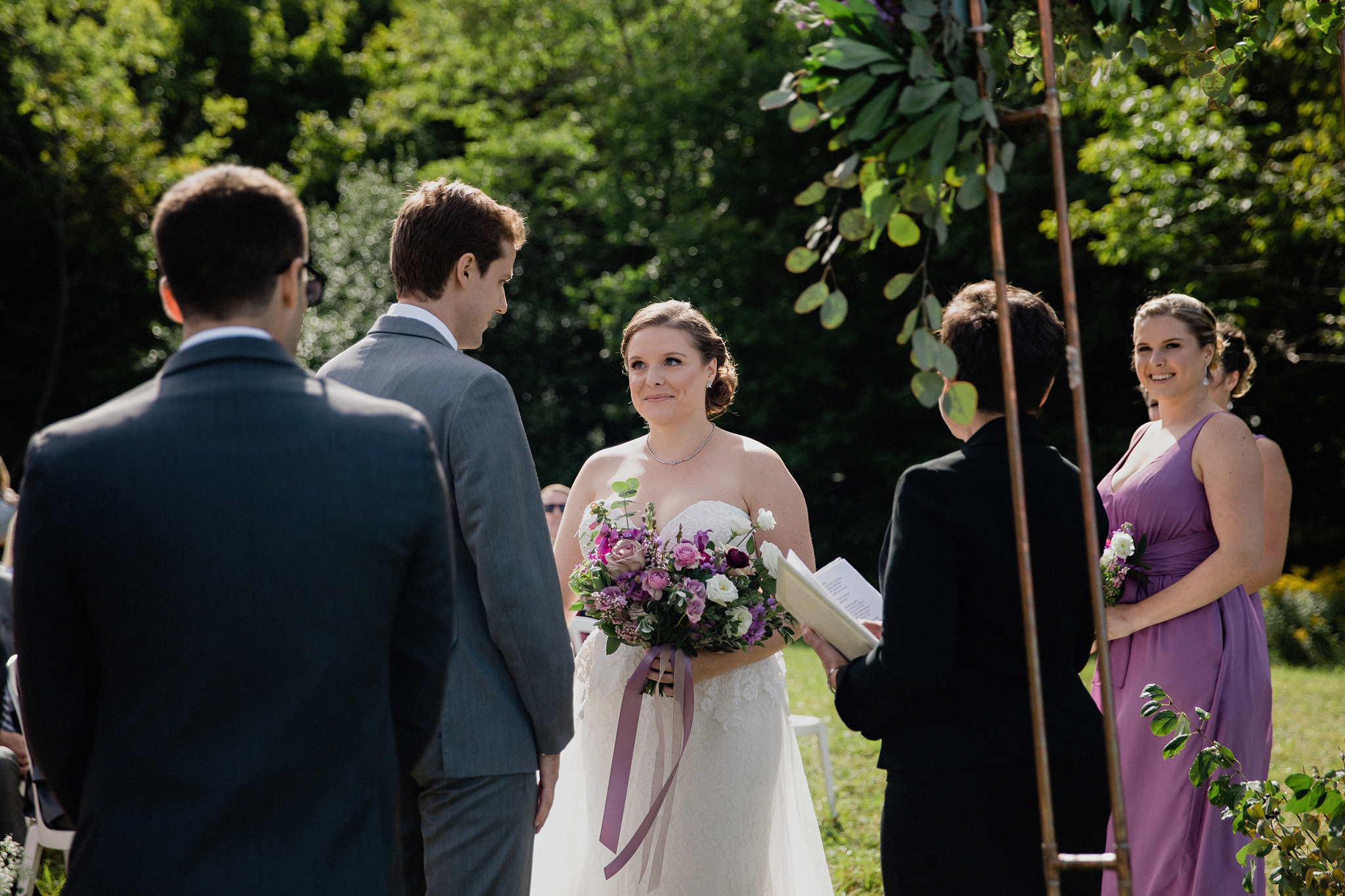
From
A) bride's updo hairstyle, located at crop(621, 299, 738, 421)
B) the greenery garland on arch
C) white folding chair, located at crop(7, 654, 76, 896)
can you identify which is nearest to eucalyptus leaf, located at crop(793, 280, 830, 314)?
the greenery garland on arch

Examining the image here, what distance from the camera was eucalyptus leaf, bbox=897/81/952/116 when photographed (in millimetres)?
2088

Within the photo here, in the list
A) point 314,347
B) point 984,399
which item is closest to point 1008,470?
point 984,399

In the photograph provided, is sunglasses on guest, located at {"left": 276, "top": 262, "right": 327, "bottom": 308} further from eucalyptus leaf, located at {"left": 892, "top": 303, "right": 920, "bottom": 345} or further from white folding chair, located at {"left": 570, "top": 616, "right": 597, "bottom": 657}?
white folding chair, located at {"left": 570, "top": 616, "right": 597, "bottom": 657}

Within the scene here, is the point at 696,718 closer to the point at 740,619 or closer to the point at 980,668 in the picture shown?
the point at 740,619

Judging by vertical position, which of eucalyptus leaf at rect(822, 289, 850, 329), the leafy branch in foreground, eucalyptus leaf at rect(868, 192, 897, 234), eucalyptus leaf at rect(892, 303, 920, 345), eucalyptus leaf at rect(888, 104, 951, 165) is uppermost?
eucalyptus leaf at rect(888, 104, 951, 165)

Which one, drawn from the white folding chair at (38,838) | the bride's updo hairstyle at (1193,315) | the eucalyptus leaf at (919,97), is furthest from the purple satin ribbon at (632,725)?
the white folding chair at (38,838)

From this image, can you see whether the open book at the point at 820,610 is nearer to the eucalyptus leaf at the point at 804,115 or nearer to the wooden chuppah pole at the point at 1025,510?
the wooden chuppah pole at the point at 1025,510

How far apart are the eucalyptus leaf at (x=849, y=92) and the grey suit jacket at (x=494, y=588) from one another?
0.97 m

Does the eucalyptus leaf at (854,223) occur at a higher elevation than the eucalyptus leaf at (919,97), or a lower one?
lower

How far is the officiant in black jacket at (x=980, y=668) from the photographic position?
2.43 meters

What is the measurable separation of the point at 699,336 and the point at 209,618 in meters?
2.68

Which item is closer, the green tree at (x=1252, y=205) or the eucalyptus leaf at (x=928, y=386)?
the eucalyptus leaf at (x=928, y=386)

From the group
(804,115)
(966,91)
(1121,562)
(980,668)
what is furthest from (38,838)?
(966,91)

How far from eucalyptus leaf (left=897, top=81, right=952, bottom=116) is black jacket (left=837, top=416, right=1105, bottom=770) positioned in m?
0.81
